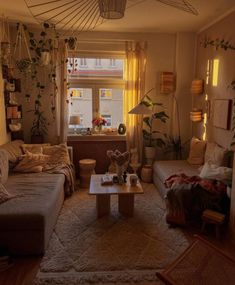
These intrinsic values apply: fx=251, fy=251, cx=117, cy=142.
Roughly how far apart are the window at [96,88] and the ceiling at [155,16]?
0.59 meters

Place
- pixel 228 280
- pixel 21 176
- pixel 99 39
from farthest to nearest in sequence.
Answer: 1. pixel 99 39
2. pixel 21 176
3. pixel 228 280

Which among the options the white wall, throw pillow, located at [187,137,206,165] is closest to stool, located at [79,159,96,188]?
the white wall

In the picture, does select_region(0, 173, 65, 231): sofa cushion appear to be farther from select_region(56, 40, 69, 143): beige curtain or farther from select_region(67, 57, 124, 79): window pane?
select_region(67, 57, 124, 79): window pane

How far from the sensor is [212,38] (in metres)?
3.80

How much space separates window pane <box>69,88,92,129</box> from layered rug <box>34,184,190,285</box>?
1841 mm

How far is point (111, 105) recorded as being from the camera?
4703 mm

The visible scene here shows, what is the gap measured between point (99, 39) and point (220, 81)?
213cm

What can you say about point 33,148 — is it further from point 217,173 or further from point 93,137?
point 217,173

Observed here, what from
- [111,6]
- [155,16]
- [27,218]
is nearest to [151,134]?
[155,16]

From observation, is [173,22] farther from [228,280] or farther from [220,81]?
[228,280]

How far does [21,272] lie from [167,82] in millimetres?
3593

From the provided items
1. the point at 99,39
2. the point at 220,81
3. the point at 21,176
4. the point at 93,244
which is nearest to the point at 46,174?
the point at 21,176

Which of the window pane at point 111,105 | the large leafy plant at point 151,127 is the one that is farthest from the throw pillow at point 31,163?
the large leafy plant at point 151,127

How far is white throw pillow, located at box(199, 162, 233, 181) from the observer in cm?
288
